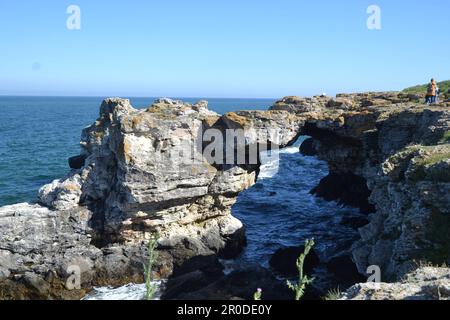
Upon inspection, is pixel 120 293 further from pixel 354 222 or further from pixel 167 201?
pixel 354 222

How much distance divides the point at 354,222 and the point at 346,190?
6.44 metres

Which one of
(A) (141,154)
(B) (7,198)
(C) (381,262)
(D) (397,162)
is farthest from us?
(B) (7,198)

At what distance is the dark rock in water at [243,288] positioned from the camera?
22.3 meters

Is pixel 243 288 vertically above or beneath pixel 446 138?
beneath

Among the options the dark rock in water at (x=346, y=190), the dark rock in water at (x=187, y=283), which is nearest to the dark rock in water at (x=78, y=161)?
the dark rock in water at (x=187, y=283)

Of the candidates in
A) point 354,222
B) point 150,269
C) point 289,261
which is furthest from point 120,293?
point 354,222

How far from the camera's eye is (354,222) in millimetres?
35125

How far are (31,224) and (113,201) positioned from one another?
→ 16.5ft

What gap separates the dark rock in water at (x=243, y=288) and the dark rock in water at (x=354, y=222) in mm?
12418

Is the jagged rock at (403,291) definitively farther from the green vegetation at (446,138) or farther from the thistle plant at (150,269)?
the green vegetation at (446,138)

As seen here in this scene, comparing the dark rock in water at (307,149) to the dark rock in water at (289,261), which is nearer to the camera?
the dark rock in water at (289,261)

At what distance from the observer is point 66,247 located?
2684cm
